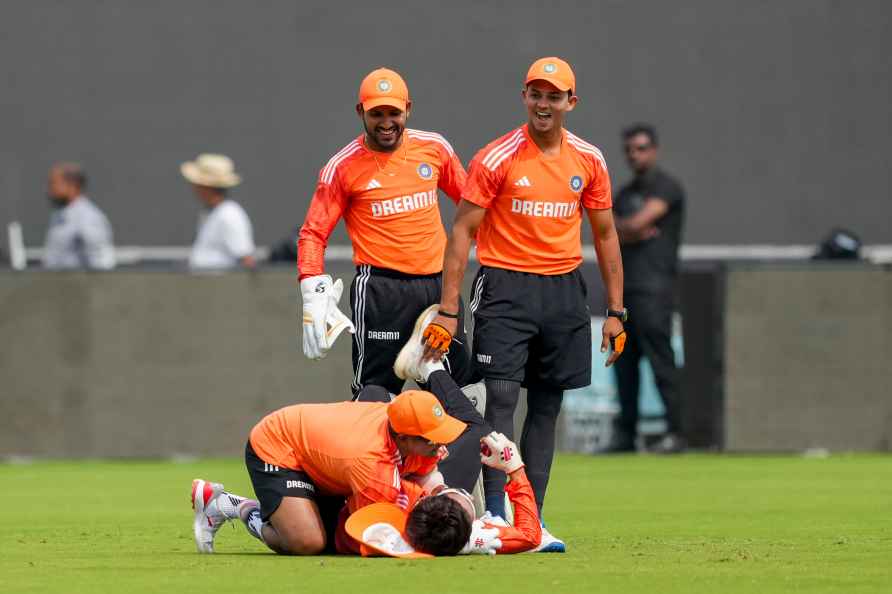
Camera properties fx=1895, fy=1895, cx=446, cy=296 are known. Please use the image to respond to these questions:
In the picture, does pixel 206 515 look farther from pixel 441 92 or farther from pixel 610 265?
pixel 441 92

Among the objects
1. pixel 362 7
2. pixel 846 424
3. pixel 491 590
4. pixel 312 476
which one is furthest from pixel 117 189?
pixel 491 590

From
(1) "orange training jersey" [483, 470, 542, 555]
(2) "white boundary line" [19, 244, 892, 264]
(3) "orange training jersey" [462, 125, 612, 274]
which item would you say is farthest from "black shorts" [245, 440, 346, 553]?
(2) "white boundary line" [19, 244, 892, 264]

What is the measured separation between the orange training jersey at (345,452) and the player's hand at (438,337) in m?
0.69

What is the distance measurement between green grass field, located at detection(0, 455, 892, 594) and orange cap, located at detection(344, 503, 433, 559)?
11cm

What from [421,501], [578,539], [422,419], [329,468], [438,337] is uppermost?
[438,337]

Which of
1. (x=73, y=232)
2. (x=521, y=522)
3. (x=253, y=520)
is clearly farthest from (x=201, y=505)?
(x=73, y=232)

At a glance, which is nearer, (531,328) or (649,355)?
(531,328)

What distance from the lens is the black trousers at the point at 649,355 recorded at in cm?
1555

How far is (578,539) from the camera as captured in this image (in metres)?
9.34

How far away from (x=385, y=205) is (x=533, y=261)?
3.62ft

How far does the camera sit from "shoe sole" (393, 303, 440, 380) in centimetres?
952

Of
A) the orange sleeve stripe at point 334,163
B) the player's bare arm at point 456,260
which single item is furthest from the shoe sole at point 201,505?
the orange sleeve stripe at point 334,163

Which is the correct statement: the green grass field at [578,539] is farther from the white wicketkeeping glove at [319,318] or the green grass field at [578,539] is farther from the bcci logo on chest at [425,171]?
the bcci logo on chest at [425,171]

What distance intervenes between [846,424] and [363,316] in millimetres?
6489
